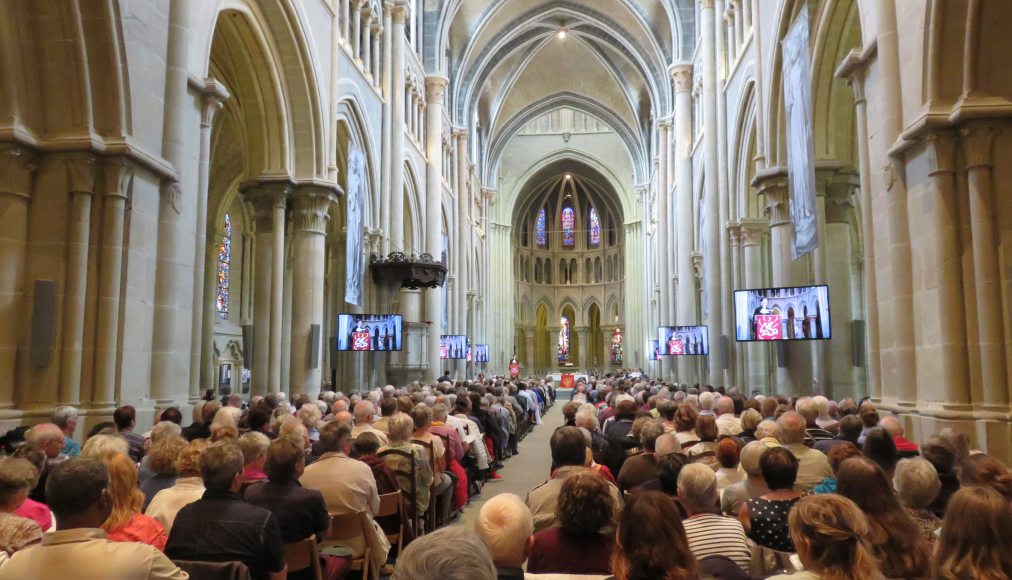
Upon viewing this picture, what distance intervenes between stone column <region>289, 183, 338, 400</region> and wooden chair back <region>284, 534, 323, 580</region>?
→ 11.1m

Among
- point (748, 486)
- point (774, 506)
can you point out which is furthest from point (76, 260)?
point (774, 506)

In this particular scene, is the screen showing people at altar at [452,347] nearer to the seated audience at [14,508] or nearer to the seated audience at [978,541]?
the seated audience at [14,508]

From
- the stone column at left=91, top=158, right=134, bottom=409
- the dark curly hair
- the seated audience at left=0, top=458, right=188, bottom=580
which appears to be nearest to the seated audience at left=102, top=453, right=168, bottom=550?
the seated audience at left=0, top=458, right=188, bottom=580

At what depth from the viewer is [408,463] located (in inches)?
262

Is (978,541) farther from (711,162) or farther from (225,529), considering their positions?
(711,162)

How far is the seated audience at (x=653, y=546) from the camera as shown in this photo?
2.74 metres

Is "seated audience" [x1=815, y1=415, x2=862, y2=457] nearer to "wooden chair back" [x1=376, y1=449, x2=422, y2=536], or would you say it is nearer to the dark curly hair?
"wooden chair back" [x1=376, y1=449, x2=422, y2=536]

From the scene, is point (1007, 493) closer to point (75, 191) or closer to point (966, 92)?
point (966, 92)

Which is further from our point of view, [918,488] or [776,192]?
[776,192]

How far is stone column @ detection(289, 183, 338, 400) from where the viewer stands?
15258mm

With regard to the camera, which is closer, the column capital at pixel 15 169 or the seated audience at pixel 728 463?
the seated audience at pixel 728 463

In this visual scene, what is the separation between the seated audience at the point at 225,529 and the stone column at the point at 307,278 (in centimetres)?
1170

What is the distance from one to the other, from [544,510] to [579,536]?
103cm

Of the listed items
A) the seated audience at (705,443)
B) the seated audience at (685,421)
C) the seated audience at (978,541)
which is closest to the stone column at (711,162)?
the seated audience at (685,421)
